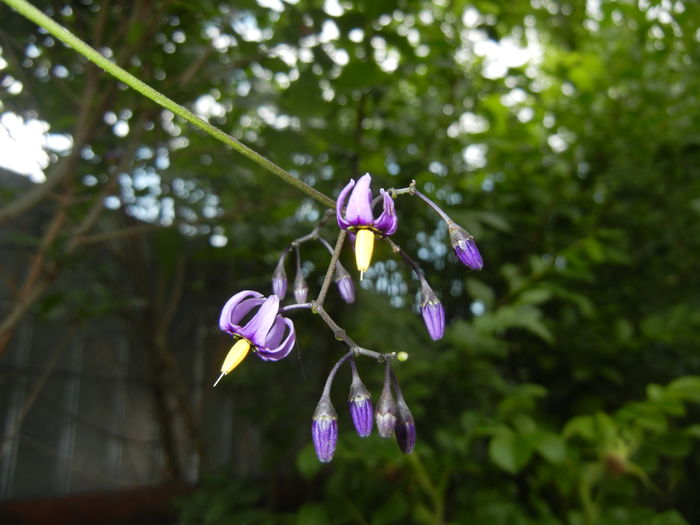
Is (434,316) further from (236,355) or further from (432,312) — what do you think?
(236,355)

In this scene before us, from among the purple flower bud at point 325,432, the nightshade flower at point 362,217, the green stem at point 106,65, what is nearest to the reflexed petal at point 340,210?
the nightshade flower at point 362,217

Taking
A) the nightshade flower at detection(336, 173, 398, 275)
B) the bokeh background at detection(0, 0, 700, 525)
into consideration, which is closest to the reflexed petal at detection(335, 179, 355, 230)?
the nightshade flower at detection(336, 173, 398, 275)

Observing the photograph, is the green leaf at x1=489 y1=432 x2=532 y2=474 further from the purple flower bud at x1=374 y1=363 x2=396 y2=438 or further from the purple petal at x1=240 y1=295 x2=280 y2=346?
the purple petal at x1=240 y1=295 x2=280 y2=346

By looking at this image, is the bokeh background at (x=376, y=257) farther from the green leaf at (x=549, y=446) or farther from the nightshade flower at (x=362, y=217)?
the nightshade flower at (x=362, y=217)

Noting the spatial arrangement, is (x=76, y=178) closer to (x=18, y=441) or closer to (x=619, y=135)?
(x=18, y=441)

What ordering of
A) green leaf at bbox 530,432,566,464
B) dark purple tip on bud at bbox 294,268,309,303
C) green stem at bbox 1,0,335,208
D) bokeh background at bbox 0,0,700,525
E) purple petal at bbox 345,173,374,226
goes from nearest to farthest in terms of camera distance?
green stem at bbox 1,0,335,208 → purple petal at bbox 345,173,374,226 → dark purple tip on bud at bbox 294,268,309,303 → green leaf at bbox 530,432,566,464 → bokeh background at bbox 0,0,700,525

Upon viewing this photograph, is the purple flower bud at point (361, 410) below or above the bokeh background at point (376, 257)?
below
